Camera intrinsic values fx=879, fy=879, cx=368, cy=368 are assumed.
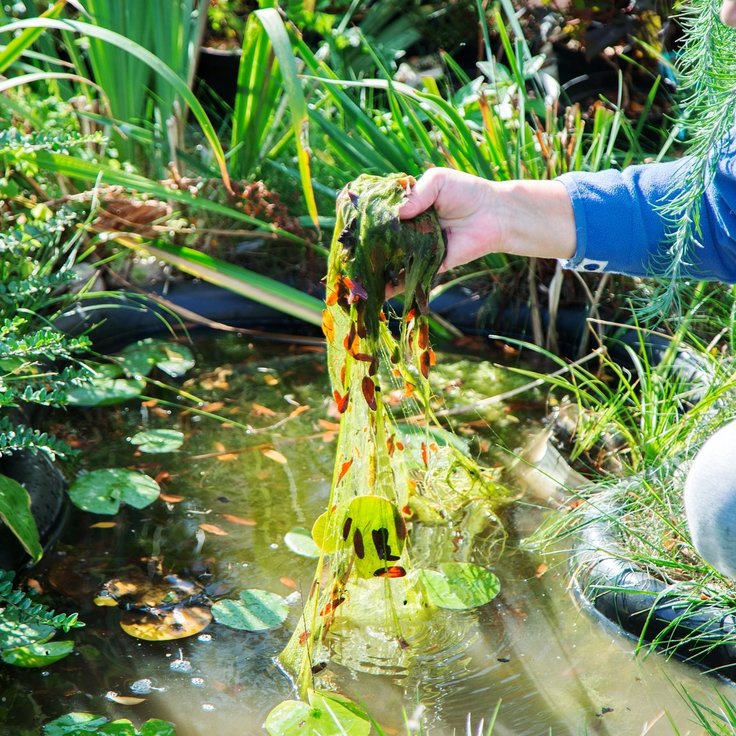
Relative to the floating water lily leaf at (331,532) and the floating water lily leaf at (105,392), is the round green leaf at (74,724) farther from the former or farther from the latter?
the floating water lily leaf at (105,392)

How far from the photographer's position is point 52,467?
202 centimetres

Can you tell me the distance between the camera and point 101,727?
1422mm

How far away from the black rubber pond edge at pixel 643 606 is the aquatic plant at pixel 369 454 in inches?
8.3

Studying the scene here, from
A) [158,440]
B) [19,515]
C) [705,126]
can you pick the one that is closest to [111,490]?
[158,440]

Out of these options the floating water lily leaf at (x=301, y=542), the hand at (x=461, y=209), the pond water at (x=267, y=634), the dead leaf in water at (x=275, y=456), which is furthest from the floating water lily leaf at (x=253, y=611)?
the hand at (x=461, y=209)

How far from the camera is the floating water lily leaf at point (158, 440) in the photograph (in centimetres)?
227

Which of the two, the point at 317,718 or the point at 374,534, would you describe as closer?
the point at 317,718

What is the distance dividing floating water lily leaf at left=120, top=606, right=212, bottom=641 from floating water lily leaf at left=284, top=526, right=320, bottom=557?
25 cm

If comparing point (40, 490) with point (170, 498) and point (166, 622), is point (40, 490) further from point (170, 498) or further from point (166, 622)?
point (166, 622)

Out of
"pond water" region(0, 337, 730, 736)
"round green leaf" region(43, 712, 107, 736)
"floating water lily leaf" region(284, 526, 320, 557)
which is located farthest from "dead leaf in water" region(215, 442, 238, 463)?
"round green leaf" region(43, 712, 107, 736)

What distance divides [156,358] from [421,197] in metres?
1.44

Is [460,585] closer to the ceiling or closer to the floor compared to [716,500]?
closer to the floor

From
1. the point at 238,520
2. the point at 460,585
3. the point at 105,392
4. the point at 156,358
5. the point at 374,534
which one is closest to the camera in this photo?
the point at 374,534

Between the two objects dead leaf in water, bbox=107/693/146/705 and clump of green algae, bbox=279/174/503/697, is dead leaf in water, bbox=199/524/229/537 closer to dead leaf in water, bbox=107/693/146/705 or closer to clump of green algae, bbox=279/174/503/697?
clump of green algae, bbox=279/174/503/697
